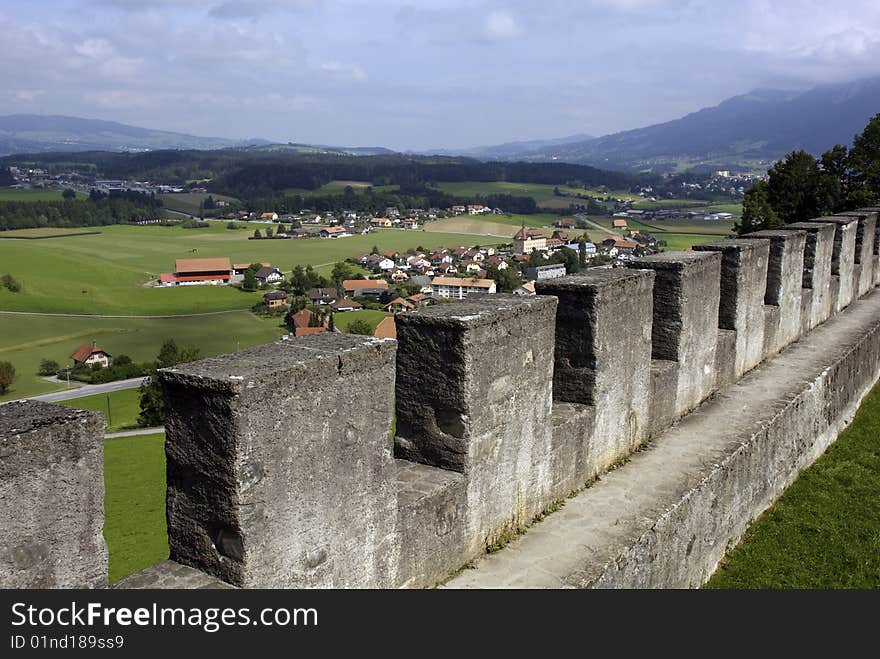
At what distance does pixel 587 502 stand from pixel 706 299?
2.97 metres

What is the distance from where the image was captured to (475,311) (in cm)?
503

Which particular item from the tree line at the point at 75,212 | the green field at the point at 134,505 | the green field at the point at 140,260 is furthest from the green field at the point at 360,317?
the tree line at the point at 75,212

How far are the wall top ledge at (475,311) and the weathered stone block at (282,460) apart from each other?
25.0 inches

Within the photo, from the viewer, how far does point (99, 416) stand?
11.1 feet

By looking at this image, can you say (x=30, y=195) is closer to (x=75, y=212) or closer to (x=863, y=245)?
(x=75, y=212)

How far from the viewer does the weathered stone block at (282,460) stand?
11.5ft

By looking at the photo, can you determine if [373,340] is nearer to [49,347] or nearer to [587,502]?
[587,502]

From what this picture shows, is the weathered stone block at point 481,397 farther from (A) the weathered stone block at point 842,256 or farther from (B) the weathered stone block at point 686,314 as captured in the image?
(A) the weathered stone block at point 842,256

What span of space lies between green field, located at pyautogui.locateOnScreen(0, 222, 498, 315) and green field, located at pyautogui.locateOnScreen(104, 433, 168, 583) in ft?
139

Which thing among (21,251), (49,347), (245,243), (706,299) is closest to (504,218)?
(245,243)

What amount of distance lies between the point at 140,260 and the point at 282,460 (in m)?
101

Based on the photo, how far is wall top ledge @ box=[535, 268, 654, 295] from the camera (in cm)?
604

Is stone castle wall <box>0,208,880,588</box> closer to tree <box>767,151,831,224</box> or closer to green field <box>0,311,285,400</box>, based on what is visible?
tree <box>767,151,831,224</box>

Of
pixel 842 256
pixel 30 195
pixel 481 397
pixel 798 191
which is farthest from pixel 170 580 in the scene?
pixel 30 195
